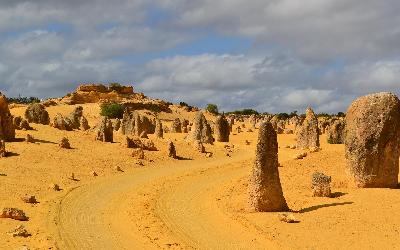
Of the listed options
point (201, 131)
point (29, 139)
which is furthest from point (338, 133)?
point (29, 139)

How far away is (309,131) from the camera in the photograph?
36.0 m

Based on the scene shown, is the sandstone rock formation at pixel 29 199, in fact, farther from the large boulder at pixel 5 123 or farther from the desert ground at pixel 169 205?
the large boulder at pixel 5 123

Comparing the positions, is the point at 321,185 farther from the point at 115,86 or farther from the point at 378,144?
the point at 115,86

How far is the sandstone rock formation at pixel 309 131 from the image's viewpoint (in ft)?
116

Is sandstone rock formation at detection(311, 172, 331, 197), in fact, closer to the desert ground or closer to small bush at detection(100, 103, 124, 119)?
the desert ground

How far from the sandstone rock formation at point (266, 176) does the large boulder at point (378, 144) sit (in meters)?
4.71

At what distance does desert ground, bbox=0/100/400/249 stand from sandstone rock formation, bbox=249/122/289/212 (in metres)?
0.45

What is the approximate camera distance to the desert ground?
13922 mm

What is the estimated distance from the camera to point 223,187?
2280 cm

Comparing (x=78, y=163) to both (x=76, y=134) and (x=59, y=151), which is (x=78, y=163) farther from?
(x=76, y=134)

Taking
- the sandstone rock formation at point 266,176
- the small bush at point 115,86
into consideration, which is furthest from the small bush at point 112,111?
the sandstone rock formation at point 266,176

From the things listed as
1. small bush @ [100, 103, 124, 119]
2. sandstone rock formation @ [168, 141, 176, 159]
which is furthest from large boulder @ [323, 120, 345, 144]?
small bush @ [100, 103, 124, 119]

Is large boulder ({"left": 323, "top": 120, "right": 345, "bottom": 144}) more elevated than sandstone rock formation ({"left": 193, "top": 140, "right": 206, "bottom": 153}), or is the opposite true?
large boulder ({"left": 323, "top": 120, "right": 345, "bottom": 144})

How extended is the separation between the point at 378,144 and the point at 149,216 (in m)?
8.92
